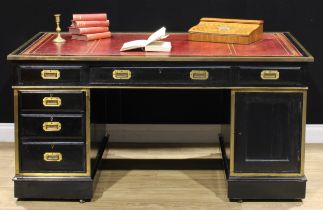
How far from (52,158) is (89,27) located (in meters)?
0.83

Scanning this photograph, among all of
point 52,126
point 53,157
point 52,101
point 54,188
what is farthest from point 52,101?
point 54,188

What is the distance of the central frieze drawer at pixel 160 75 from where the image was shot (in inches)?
173

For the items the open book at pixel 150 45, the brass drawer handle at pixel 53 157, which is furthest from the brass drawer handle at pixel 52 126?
the open book at pixel 150 45

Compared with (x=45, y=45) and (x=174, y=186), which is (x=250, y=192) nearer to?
(x=174, y=186)

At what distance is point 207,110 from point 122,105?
55cm

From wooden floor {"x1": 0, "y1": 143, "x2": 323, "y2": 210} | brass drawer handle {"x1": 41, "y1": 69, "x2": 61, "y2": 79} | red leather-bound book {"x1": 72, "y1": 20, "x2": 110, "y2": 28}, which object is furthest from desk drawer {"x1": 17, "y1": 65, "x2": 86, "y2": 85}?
wooden floor {"x1": 0, "y1": 143, "x2": 323, "y2": 210}

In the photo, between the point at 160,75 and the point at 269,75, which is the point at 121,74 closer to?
the point at 160,75

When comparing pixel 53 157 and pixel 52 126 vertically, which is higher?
pixel 52 126

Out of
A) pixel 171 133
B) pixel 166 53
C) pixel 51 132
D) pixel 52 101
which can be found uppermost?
pixel 166 53

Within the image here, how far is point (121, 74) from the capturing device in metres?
4.40

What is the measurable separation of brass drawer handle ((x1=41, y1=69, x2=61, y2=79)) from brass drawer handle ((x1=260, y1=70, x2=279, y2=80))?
107cm

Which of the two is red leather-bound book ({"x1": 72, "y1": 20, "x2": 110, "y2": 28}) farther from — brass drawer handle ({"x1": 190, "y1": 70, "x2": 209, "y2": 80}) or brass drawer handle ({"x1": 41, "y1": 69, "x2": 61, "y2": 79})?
brass drawer handle ({"x1": 190, "y1": 70, "x2": 209, "y2": 80})

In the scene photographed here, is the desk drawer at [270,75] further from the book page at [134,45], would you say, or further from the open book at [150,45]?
the book page at [134,45]

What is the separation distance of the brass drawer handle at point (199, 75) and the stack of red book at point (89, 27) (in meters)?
0.73
